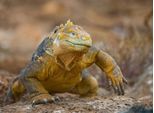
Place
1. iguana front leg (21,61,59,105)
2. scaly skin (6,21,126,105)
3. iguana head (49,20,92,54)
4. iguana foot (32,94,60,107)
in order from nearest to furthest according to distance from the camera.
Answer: iguana head (49,20,92,54) < scaly skin (6,21,126,105) < iguana foot (32,94,60,107) < iguana front leg (21,61,59,105)

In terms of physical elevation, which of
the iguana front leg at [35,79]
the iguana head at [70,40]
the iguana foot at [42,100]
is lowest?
the iguana foot at [42,100]

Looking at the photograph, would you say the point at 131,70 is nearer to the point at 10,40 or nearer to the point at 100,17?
the point at 10,40

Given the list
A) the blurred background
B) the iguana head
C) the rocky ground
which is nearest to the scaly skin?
the iguana head

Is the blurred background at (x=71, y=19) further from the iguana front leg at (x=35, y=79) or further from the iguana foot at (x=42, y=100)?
the iguana foot at (x=42, y=100)

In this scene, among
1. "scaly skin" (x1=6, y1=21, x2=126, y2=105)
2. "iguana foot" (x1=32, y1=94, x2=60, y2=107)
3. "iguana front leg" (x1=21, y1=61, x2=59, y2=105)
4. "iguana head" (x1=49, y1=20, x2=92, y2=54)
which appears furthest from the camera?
"iguana front leg" (x1=21, y1=61, x2=59, y2=105)

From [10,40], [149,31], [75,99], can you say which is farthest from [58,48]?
[10,40]

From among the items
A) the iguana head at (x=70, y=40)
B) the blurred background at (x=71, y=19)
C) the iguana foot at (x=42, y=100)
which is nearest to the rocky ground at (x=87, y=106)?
the iguana foot at (x=42, y=100)

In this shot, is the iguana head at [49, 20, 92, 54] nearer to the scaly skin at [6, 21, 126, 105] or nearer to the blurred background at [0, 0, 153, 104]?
the scaly skin at [6, 21, 126, 105]

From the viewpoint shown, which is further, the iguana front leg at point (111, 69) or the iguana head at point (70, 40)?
the iguana front leg at point (111, 69)
